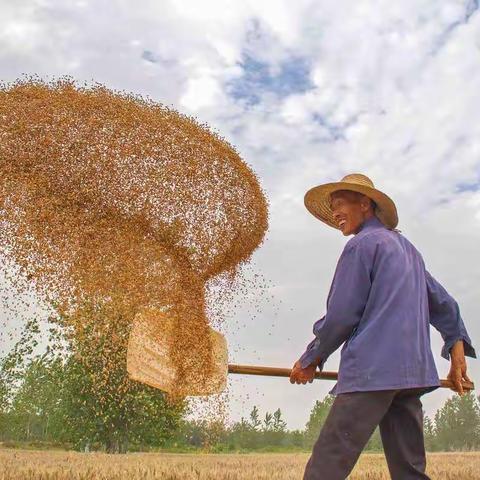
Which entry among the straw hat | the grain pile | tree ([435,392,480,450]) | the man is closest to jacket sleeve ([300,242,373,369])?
the man

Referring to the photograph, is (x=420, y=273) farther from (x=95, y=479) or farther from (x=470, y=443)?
(x=470, y=443)

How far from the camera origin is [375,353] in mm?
3141

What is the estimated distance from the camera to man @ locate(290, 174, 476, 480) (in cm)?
305

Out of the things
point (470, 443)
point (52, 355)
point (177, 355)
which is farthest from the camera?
point (470, 443)

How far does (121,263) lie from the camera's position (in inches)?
258

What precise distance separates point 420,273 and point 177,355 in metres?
3.16

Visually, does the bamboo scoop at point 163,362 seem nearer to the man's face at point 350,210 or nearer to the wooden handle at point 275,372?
the wooden handle at point 275,372

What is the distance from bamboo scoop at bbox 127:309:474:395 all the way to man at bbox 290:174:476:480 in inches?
20.5

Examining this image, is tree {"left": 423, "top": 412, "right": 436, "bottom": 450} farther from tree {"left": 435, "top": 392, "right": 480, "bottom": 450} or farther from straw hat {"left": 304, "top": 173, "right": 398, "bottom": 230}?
straw hat {"left": 304, "top": 173, "right": 398, "bottom": 230}

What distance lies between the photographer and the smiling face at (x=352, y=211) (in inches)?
144

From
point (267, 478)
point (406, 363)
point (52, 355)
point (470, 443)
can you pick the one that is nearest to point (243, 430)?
point (470, 443)

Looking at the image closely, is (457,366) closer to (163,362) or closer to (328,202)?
(328,202)

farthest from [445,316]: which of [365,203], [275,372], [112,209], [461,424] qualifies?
[461,424]

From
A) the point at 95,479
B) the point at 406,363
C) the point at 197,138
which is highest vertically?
the point at 197,138
